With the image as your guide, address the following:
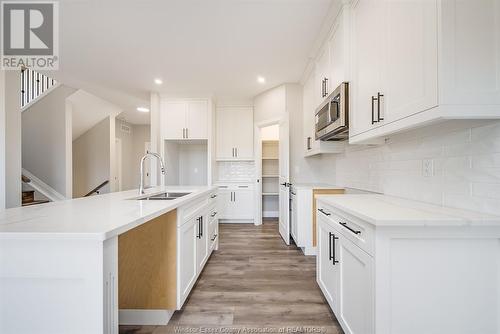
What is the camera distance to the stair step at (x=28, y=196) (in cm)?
457

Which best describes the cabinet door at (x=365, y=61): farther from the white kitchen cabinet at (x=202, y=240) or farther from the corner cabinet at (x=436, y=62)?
the white kitchen cabinet at (x=202, y=240)

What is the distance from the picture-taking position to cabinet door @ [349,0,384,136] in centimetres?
160

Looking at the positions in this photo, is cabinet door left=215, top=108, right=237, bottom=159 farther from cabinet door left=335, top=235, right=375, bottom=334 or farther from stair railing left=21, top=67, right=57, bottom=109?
cabinet door left=335, top=235, right=375, bottom=334

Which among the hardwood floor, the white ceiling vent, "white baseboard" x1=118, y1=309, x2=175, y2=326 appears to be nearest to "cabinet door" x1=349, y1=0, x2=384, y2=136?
the hardwood floor

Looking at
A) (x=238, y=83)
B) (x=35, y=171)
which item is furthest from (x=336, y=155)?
(x=35, y=171)

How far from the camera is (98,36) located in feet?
8.93

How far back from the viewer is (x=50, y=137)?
5000 mm

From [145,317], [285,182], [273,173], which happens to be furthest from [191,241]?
[273,173]

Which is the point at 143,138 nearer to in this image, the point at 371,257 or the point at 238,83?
the point at 238,83

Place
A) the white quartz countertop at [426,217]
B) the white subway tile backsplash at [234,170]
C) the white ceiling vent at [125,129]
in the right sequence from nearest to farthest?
1. the white quartz countertop at [426,217]
2. the white subway tile backsplash at [234,170]
3. the white ceiling vent at [125,129]

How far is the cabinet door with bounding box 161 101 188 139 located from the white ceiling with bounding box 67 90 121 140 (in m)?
1.78

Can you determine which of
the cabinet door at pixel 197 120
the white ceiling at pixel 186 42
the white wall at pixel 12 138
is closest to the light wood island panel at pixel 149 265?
the white ceiling at pixel 186 42

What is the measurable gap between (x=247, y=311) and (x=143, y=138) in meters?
7.63

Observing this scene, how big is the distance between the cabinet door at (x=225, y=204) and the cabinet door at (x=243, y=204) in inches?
2.7
